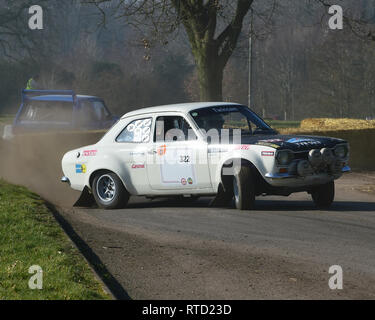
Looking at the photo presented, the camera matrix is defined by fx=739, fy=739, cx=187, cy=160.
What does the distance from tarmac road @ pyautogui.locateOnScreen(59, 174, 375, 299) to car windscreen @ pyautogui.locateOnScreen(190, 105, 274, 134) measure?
1272mm

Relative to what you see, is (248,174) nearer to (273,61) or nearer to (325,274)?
(325,274)

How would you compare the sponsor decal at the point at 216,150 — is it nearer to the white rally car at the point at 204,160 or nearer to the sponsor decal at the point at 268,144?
the white rally car at the point at 204,160

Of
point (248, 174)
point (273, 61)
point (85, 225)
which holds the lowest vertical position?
point (85, 225)

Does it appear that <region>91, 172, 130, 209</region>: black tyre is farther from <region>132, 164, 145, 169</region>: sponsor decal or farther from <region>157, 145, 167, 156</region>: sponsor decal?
<region>157, 145, 167, 156</region>: sponsor decal

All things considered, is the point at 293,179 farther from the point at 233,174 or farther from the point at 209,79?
the point at 209,79

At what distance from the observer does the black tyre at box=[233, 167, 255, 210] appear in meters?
10.5

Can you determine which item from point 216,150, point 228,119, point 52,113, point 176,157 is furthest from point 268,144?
point 52,113

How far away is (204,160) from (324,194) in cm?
198

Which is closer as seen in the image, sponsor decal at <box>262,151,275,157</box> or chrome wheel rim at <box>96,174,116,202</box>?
sponsor decal at <box>262,151,275,157</box>

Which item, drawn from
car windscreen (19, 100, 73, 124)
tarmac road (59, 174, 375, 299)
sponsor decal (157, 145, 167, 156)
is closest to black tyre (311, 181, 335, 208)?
tarmac road (59, 174, 375, 299)

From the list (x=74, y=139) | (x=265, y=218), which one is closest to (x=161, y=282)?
(x=265, y=218)

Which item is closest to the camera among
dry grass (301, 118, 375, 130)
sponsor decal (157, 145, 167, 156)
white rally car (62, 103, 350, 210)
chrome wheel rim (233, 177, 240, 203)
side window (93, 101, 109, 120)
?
white rally car (62, 103, 350, 210)
